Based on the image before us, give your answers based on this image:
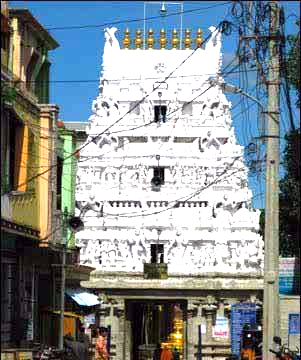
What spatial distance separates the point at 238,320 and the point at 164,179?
1328 cm

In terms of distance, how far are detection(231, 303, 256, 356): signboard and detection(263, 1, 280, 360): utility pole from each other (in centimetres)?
1953

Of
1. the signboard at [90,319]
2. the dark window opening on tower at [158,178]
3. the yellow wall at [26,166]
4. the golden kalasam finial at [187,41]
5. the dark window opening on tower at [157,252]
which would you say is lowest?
the signboard at [90,319]

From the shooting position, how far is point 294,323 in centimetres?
2919

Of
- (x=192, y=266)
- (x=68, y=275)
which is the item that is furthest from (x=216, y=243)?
(x=68, y=275)

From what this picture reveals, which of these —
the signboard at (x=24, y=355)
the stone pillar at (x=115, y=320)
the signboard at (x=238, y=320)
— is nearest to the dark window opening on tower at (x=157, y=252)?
the stone pillar at (x=115, y=320)

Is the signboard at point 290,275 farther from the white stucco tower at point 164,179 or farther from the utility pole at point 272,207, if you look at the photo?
the white stucco tower at point 164,179

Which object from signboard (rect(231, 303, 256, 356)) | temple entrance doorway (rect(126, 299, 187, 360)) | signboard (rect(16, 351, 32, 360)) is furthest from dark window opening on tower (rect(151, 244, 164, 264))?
signboard (rect(16, 351, 32, 360))

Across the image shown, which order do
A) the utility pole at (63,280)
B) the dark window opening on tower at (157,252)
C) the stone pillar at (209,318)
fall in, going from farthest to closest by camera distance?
the dark window opening on tower at (157,252) → the stone pillar at (209,318) → the utility pole at (63,280)

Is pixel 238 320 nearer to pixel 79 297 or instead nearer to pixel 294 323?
pixel 79 297

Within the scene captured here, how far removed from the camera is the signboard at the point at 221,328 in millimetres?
46312

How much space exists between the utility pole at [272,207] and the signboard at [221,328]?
86.0ft

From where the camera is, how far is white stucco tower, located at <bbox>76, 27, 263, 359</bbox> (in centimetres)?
5078

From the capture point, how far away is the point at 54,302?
29.3 meters

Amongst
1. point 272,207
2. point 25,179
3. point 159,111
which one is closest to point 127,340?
point 159,111
